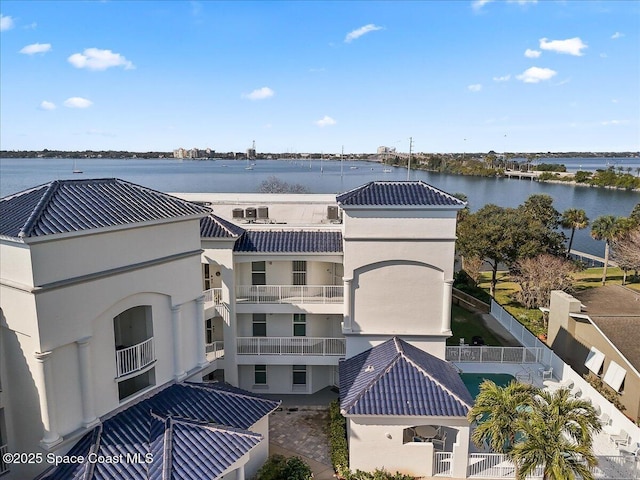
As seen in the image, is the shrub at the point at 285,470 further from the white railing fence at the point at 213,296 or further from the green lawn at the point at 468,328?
the green lawn at the point at 468,328

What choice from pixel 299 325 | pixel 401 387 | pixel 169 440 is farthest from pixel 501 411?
pixel 299 325

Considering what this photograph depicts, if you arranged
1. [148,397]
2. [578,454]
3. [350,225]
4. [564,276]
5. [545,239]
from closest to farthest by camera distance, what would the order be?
[578,454] < [148,397] < [350,225] < [564,276] < [545,239]

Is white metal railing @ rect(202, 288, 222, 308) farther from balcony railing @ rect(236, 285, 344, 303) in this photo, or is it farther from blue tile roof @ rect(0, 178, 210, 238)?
blue tile roof @ rect(0, 178, 210, 238)

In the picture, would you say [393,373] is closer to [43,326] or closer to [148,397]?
[148,397]

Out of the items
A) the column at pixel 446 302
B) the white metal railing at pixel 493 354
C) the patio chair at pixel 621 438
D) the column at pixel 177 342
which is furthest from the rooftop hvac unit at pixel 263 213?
the patio chair at pixel 621 438

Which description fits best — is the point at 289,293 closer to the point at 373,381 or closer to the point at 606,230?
the point at 373,381

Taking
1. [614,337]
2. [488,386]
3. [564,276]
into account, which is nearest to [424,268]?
[488,386]
